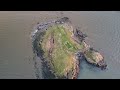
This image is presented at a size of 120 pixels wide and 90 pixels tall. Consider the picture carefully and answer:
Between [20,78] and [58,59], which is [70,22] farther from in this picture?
[20,78]

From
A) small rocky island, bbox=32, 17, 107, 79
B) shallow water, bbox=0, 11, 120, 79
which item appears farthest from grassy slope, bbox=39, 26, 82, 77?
shallow water, bbox=0, 11, 120, 79

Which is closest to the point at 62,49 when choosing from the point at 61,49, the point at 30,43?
the point at 61,49

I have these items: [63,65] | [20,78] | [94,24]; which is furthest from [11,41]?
[94,24]

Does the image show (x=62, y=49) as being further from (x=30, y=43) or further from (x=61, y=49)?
(x=30, y=43)

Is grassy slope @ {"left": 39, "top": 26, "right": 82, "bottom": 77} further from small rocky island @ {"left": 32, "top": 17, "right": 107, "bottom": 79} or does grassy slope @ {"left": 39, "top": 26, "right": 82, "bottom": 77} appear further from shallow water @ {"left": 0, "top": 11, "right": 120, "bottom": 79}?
shallow water @ {"left": 0, "top": 11, "right": 120, "bottom": 79}
